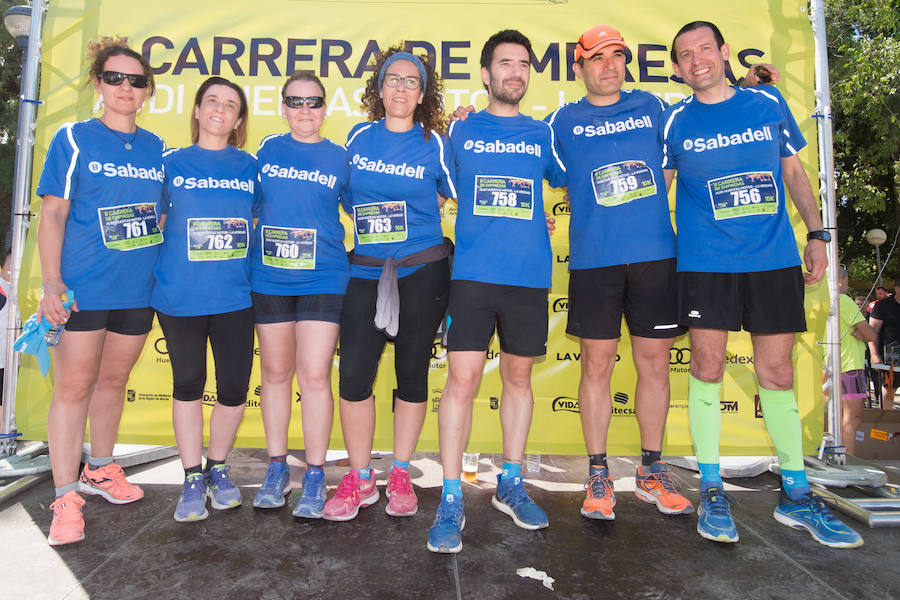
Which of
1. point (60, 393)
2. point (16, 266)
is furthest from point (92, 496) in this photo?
point (16, 266)

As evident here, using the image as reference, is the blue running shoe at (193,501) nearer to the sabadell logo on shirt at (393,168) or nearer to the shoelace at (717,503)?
the sabadell logo on shirt at (393,168)

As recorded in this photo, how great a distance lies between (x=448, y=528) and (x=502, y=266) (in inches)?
42.3

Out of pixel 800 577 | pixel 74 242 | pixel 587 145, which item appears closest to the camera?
pixel 800 577

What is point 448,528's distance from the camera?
2.09m

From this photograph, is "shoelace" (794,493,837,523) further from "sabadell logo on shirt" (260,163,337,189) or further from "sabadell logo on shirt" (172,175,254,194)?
"sabadell logo on shirt" (172,175,254,194)

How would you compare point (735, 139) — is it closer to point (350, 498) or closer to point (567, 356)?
point (567, 356)

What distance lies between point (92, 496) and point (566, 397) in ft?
8.47

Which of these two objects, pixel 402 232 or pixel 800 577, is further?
pixel 402 232

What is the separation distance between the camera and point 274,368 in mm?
2488

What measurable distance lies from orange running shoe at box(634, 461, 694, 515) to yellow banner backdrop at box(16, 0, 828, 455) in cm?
68

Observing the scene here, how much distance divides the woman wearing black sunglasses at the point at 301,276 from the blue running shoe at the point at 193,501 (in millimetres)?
233

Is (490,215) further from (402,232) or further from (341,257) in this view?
(341,257)

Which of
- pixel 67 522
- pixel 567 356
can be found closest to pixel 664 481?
pixel 567 356

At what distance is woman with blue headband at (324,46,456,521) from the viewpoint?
2.36 metres
